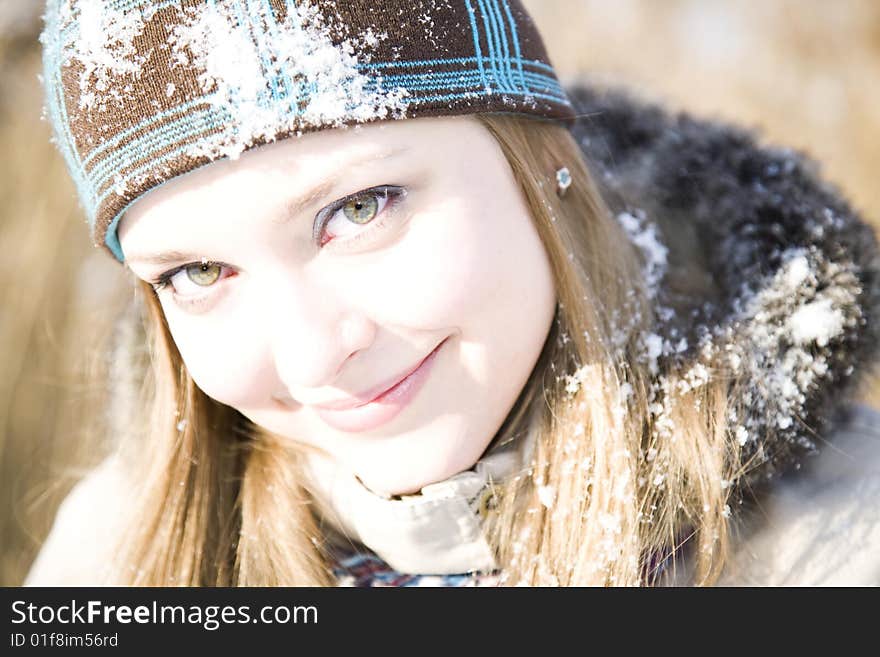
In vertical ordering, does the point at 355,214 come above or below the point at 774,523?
above

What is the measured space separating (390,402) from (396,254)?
0.24 meters

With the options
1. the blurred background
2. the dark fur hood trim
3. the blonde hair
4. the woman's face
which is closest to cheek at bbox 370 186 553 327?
the woman's face

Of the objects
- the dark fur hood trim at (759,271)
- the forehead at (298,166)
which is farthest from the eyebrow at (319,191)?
the dark fur hood trim at (759,271)

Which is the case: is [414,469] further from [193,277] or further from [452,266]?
[193,277]

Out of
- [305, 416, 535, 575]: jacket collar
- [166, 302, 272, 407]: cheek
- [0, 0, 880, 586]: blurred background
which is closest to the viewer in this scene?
[166, 302, 272, 407]: cheek

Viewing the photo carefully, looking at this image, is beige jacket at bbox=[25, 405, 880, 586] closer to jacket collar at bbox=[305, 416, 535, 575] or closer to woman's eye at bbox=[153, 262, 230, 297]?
jacket collar at bbox=[305, 416, 535, 575]

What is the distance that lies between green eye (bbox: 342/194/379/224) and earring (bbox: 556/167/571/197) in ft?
1.31

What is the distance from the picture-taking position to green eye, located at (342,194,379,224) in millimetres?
1186

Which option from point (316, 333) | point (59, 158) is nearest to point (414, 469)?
point (316, 333)

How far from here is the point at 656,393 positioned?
58.1 inches

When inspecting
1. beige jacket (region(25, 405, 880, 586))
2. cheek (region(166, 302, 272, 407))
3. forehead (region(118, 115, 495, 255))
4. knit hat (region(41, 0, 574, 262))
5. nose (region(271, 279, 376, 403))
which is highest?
knit hat (region(41, 0, 574, 262))

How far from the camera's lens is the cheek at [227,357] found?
1253 millimetres

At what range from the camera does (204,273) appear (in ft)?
4.29

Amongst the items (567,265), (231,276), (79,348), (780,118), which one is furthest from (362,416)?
(780,118)
